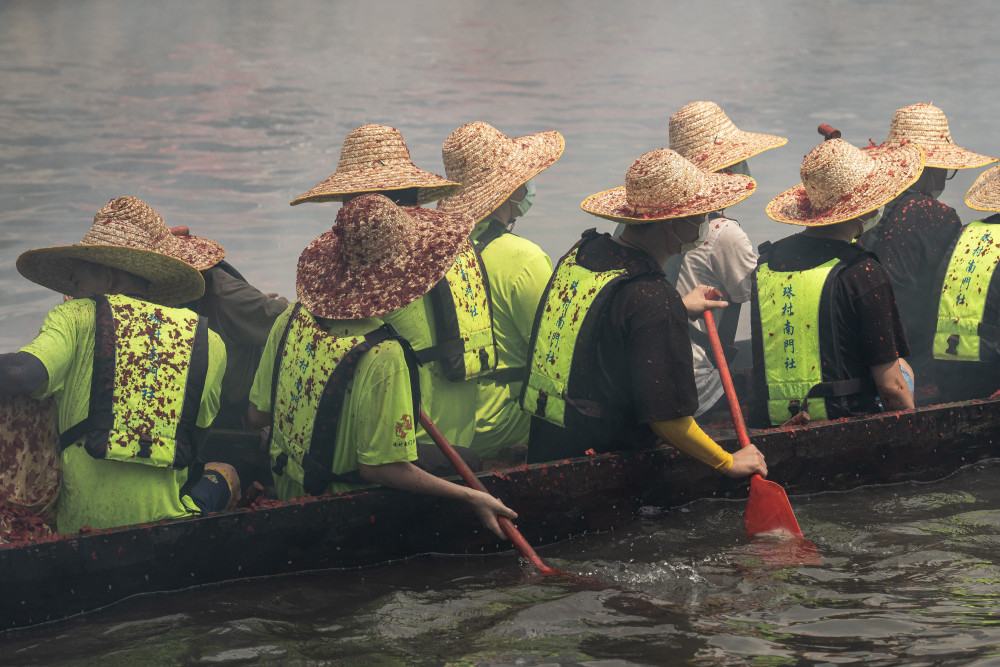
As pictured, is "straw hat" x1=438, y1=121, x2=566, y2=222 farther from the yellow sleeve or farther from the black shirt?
the yellow sleeve

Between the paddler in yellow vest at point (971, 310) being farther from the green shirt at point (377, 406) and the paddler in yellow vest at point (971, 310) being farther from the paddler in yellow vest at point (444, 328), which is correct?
the green shirt at point (377, 406)

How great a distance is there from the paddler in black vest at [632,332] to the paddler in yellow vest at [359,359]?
497mm

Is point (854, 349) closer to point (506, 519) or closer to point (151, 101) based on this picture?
point (506, 519)

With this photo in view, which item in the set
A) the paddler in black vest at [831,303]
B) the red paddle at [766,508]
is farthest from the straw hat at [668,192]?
the red paddle at [766,508]

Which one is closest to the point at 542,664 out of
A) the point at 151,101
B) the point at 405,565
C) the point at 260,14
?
the point at 405,565

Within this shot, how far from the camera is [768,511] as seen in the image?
3795 millimetres

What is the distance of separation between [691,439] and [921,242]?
7.43 feet

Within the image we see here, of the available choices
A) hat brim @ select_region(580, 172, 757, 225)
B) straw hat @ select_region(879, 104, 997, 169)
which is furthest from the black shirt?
straw hat @ select_region(879, 104, 997, 169)

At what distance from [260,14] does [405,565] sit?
2359 cm

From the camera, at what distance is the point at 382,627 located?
3102 millimetres

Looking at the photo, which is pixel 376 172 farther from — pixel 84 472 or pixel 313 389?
pixel 84 472

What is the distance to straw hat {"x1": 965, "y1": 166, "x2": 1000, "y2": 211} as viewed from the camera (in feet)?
16.4

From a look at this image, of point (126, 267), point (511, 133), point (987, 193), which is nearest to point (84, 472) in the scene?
point (126, 267)

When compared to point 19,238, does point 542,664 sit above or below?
below
